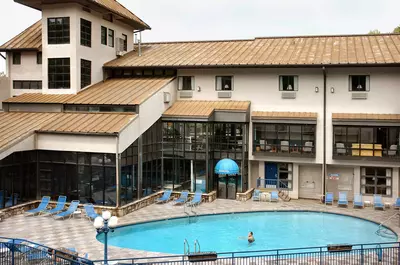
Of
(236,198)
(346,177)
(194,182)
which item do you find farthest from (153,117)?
(346,177)

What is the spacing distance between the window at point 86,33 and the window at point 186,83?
7148mm

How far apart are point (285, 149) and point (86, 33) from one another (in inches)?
644

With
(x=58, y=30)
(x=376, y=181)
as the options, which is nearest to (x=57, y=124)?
(x=58, y=30)

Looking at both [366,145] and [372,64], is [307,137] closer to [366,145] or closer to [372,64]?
[366,145]

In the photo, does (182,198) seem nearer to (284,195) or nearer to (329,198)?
(284,195)

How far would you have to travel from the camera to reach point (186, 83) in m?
32.0

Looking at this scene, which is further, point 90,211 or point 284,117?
point 284,117

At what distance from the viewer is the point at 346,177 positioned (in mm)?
29219

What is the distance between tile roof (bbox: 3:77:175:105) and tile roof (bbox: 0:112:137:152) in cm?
107

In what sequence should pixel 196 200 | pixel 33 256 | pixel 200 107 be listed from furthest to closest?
1. pixel 200 107
2. pixel 196 200
3. pixel 33 256

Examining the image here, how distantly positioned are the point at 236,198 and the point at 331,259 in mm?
13019

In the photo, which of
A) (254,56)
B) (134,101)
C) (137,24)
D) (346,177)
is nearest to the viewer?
(134,101)

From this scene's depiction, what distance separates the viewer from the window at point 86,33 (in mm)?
29844

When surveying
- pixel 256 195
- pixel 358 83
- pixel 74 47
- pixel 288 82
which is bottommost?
pixel 256 195
